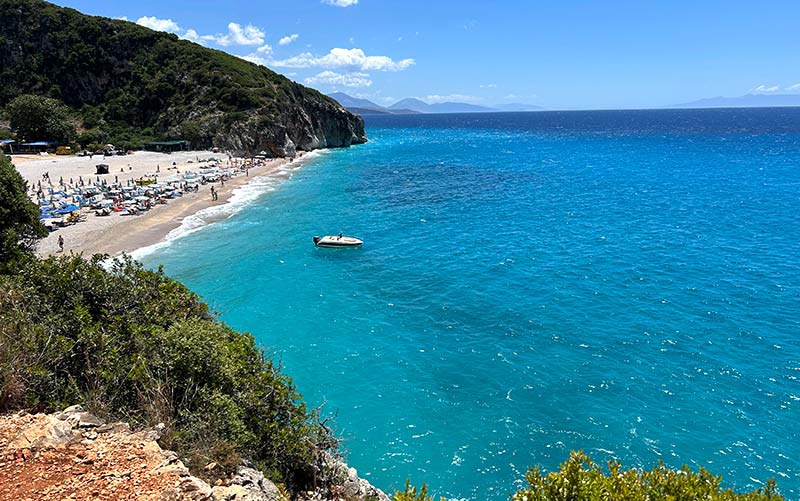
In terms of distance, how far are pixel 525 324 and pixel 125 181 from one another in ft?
205

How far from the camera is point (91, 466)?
27.4 ft

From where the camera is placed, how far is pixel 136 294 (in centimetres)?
1522

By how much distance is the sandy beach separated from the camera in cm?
4134

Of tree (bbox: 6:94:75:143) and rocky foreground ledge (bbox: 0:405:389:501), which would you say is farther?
tree (bbox: 6:94:75:143)

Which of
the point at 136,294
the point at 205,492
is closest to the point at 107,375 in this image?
the point at 205,492

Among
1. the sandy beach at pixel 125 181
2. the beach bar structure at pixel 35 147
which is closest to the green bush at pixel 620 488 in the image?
the sandy beach at pixel 125 181

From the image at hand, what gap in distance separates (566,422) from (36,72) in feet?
455

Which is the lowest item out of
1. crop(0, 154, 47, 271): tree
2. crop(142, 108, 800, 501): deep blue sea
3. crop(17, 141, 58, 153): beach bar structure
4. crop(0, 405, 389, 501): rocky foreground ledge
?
crop(142, 108, 800, 501): deep blue sea

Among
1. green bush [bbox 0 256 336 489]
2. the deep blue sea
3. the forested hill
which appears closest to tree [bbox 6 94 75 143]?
the forested hill

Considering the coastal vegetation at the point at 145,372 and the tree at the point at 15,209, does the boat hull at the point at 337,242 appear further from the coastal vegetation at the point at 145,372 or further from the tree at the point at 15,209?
the coastal vegetation at the point at 145,372

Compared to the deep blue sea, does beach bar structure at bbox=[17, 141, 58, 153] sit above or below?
above

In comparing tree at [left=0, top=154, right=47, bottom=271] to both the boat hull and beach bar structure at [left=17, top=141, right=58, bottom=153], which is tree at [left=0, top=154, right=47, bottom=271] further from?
beach bar structure at [left=17, top=141, right=58, bottom=153]

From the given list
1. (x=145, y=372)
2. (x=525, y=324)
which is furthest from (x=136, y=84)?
(x=145, y=372)

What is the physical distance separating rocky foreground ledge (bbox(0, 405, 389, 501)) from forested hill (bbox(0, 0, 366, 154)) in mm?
100866
